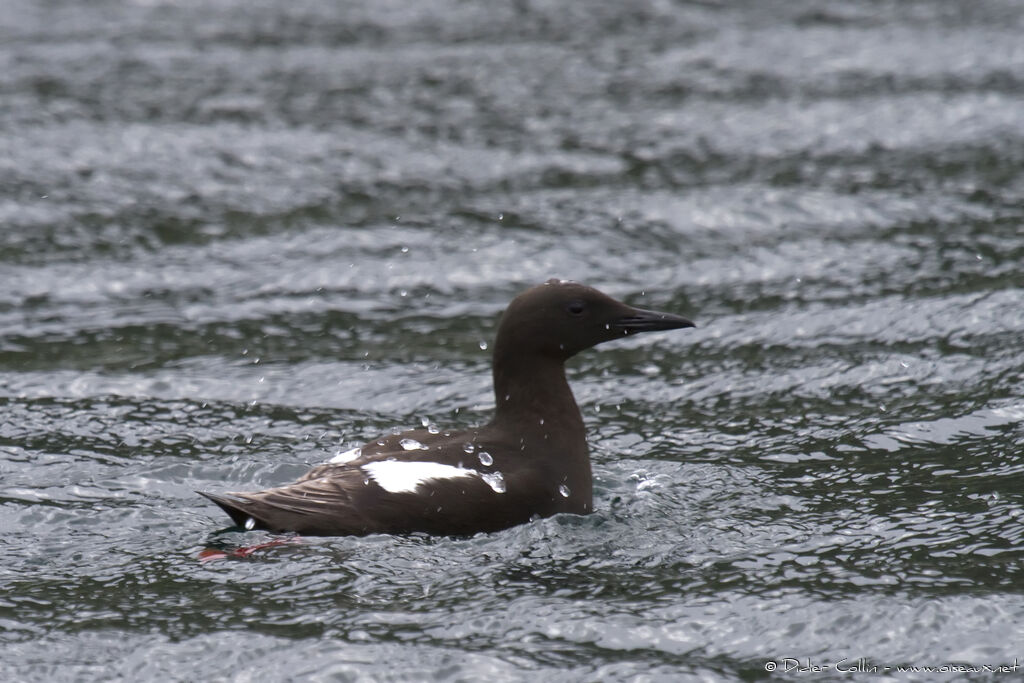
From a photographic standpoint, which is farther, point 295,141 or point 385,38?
point 385,38

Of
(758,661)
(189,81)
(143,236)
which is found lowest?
(758,661)

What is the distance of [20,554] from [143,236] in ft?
15.8

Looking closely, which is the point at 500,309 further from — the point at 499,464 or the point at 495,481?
the point at 495,481

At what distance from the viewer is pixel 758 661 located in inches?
212

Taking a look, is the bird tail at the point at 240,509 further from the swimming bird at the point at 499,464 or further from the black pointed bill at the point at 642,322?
the black pointed bill at the point at 642,322

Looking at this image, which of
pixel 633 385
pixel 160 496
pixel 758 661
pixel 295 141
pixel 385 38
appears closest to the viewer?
pixel 758 661

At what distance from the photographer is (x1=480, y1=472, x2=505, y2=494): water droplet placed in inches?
247

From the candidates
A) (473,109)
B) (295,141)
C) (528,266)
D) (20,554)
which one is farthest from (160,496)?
(473,109)

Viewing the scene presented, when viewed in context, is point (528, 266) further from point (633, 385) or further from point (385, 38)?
point (385, 38)

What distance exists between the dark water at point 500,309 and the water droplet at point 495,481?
21 centimetres

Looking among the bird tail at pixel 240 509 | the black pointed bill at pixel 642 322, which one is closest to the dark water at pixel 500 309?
the bird tail at pixel 240 509

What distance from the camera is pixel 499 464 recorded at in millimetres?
6418

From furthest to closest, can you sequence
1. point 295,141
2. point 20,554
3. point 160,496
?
point 295,141 < point 160,496 < point 20,554

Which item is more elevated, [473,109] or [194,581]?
[473,109]
